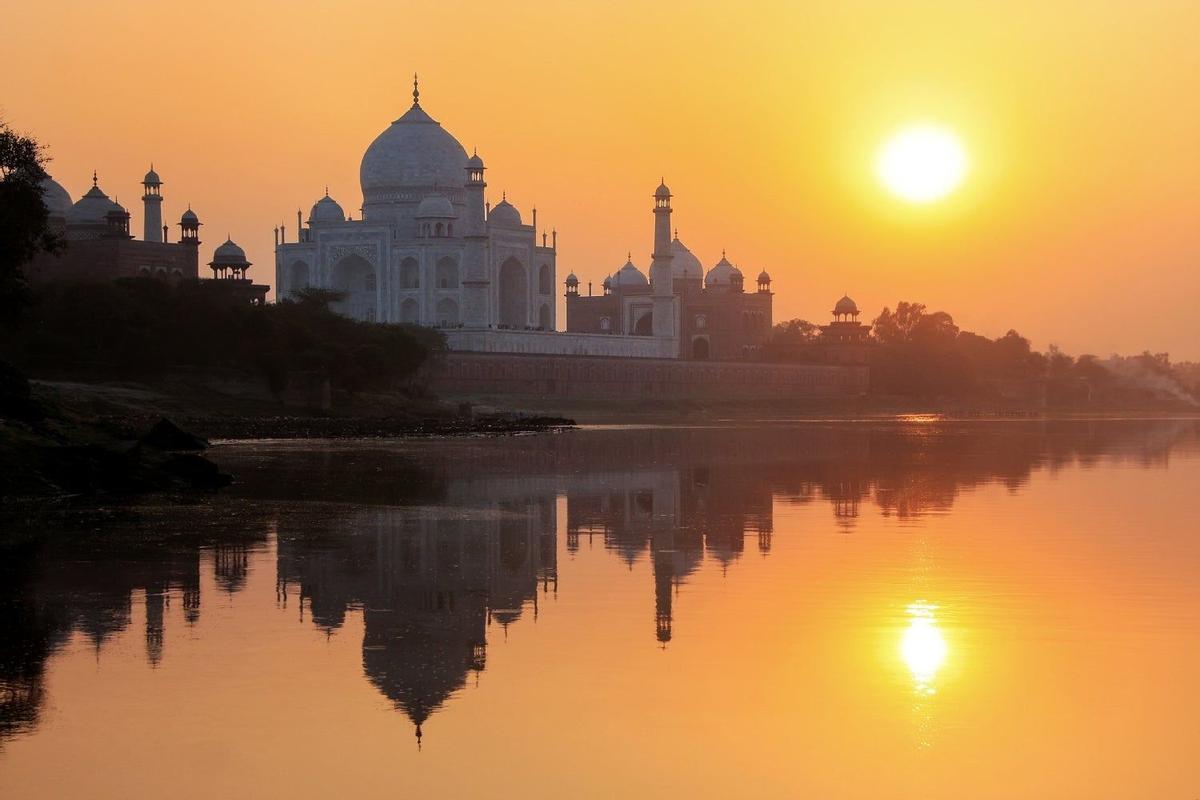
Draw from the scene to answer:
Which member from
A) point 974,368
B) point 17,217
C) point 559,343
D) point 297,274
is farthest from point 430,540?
point 974,368

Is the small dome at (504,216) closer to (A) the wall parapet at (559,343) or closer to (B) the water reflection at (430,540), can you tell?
(A) the wall parapet at (559,343)

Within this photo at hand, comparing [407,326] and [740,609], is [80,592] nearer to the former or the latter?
[740,609]

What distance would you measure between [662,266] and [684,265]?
15331 millimetres

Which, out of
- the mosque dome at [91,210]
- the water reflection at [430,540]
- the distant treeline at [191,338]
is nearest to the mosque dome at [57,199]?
the mosque dome at [91,210]

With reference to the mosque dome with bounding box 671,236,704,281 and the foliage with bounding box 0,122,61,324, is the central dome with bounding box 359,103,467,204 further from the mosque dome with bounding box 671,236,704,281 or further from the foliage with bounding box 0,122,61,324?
the foliage with bounding box 0,122,61,324

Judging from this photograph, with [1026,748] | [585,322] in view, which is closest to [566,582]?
[1026,748]

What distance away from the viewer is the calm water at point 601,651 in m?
7.13

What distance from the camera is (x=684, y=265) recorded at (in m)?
91.6

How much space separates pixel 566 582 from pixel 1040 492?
10633 mm

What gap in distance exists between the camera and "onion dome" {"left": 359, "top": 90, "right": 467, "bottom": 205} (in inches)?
2808

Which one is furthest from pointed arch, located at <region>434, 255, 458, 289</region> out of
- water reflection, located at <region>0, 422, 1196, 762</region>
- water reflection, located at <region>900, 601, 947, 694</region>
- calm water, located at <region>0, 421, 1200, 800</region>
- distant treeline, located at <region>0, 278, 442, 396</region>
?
water reflection, located at <region>900, 601, 947, 694</region>

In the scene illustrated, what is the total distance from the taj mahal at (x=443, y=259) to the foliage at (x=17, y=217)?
3754 centimetres

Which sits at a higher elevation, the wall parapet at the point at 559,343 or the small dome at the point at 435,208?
the small dome at the point at 435,208

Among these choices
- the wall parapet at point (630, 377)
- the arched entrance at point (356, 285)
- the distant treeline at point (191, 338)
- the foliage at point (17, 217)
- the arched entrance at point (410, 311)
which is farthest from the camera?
the arched entrance at point (356, 285)
